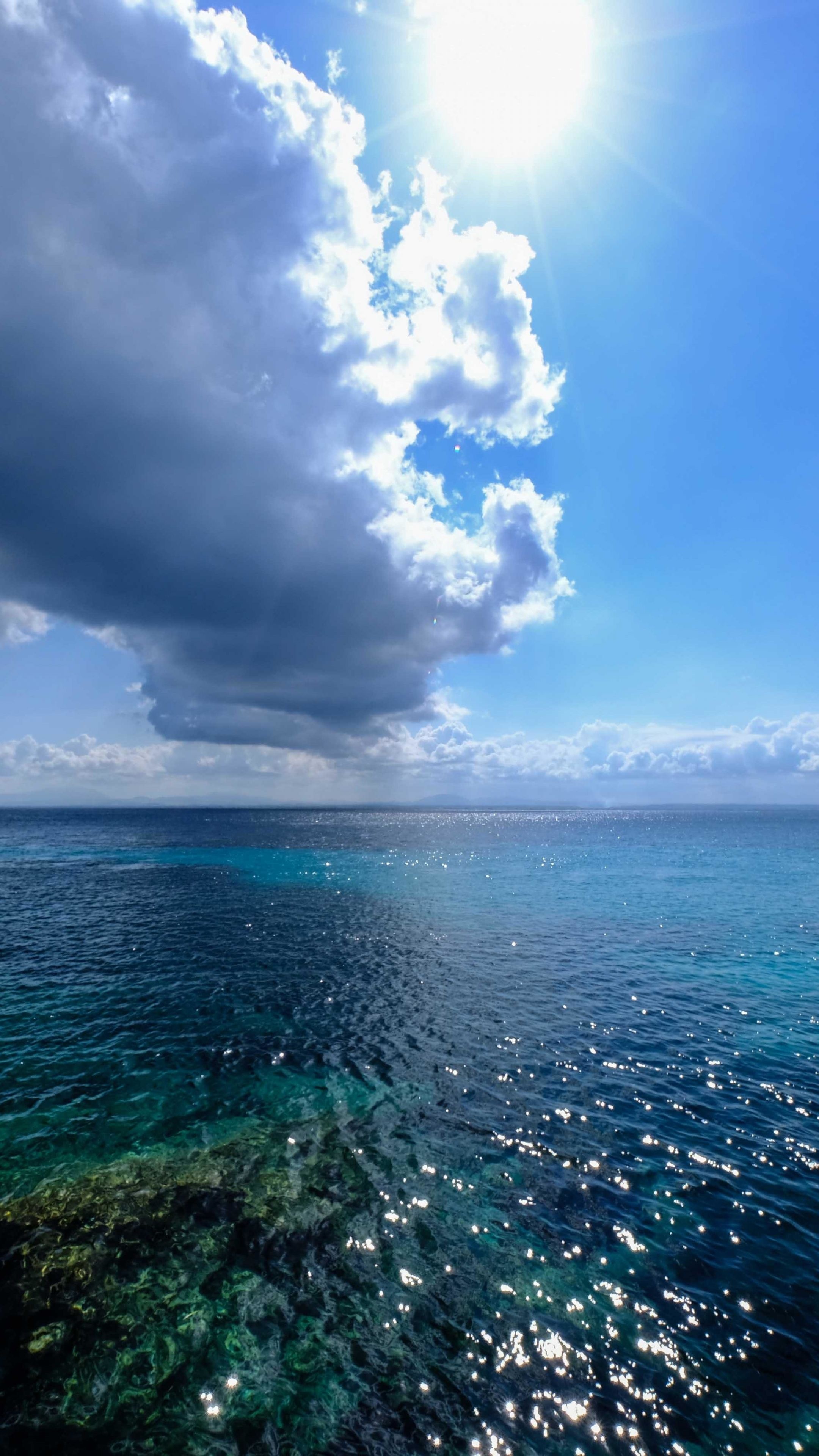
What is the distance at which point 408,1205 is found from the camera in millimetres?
16641

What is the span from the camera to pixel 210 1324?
42.0 feet

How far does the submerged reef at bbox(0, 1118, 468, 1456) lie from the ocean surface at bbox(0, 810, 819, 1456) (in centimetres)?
6

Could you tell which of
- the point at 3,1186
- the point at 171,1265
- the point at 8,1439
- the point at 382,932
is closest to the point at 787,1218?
the point at 171,1265

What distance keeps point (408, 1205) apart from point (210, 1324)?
5.90m

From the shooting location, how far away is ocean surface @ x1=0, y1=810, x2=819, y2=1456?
11.2 meters

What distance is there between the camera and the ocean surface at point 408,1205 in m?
11.2

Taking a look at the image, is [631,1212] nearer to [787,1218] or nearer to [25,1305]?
[787,1218]

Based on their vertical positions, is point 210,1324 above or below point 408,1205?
above

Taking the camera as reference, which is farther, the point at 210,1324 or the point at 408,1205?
the point at 408,1205

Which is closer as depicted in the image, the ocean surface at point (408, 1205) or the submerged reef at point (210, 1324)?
the submerged reef at point (210, 1324)

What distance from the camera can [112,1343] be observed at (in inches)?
480

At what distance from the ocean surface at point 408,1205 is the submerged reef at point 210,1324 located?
6 centimetres

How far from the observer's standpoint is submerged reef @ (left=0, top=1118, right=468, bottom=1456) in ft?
35.1

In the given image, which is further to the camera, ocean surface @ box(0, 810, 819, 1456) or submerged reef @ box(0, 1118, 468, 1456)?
ocean surface @ box(0, 810, 819, 1456)
